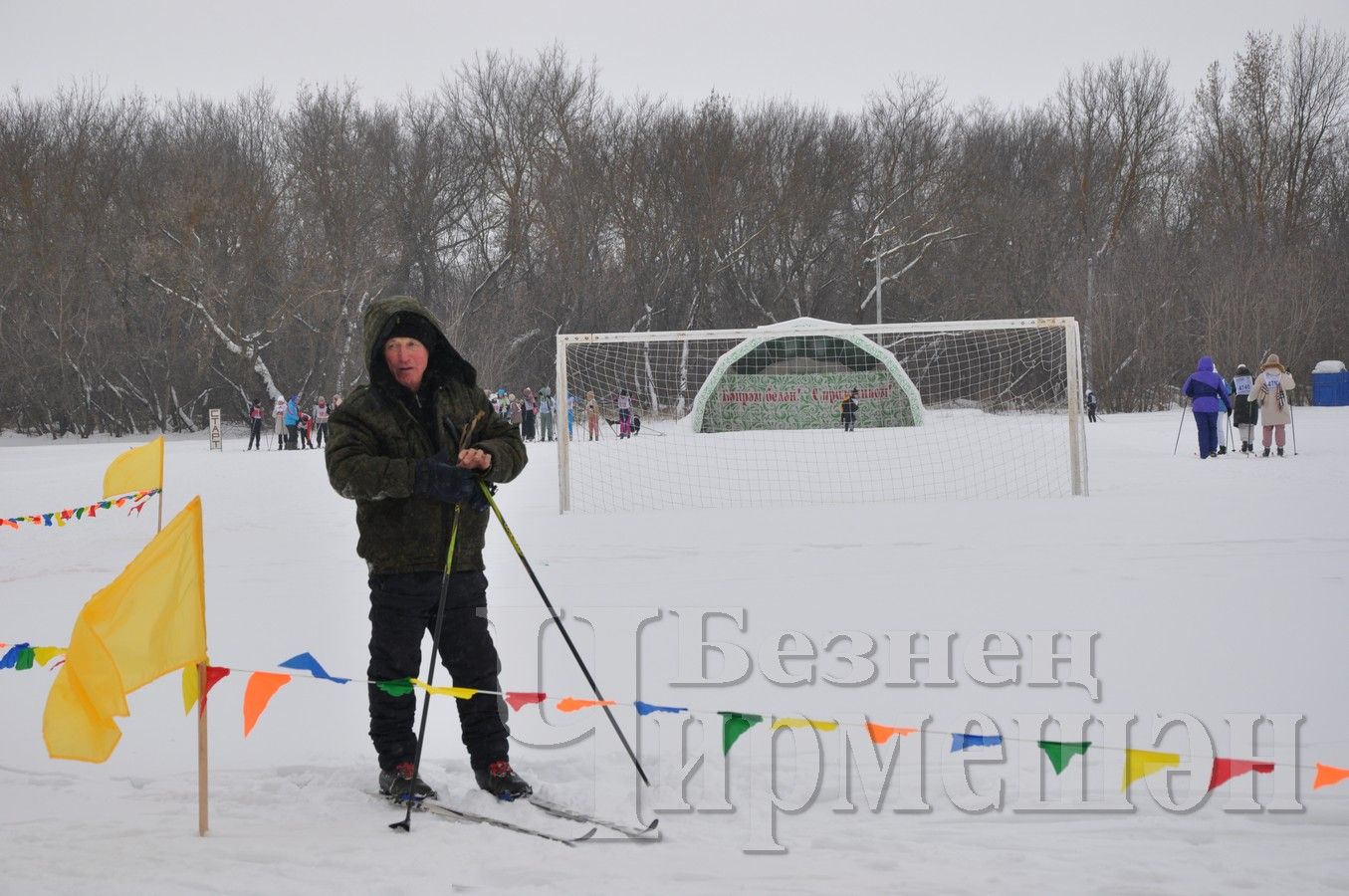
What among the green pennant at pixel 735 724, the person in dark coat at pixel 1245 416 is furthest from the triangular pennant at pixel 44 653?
the person in dark coat at pixel 1245 416

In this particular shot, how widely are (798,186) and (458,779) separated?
46.6m

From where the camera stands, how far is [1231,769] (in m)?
3.57

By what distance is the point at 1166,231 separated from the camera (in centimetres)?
4759

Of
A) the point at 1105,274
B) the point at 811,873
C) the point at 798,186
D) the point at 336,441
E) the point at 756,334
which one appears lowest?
the point at 811,873

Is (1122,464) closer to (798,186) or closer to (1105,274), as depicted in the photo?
(1105,274)

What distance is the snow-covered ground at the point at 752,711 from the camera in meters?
3.43

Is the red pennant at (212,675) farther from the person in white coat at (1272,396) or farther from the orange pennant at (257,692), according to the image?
the person in white coat at (1272,396)

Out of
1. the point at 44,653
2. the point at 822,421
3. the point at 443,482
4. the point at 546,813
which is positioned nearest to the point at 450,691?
the point at 546,813

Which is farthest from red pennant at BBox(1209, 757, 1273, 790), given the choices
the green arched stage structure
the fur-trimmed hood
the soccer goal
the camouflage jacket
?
the green arched stage structure

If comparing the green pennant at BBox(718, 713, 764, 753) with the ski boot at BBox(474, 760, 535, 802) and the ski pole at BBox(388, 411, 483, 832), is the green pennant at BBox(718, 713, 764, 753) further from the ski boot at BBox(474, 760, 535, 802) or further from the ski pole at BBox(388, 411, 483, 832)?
the ski pole at BBox(388, 411, 483, 832)

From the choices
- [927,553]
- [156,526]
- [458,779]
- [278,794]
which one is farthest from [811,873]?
[156,526]

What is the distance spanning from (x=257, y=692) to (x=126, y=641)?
0.79m

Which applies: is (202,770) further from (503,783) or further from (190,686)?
(503,783)

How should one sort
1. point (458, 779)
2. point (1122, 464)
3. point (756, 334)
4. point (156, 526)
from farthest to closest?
1. point (1122, 464)
2. point (756, 334)
3. point (156, 526)
4. point (458, 779)
